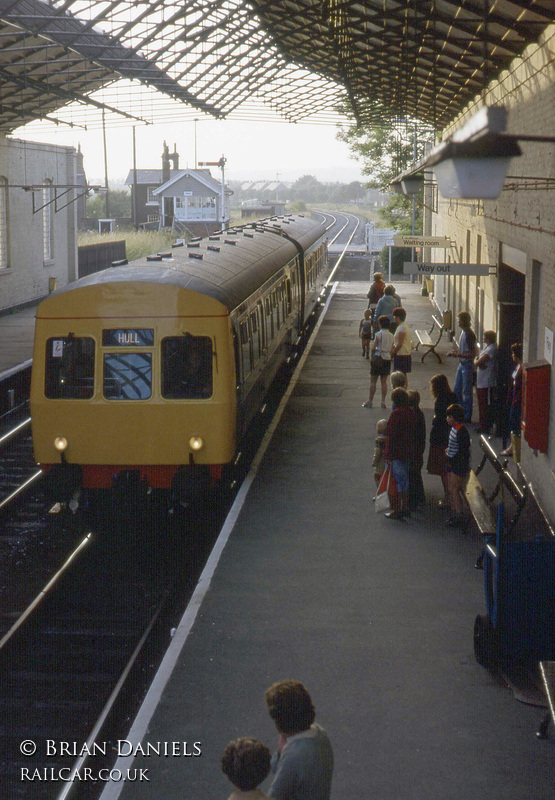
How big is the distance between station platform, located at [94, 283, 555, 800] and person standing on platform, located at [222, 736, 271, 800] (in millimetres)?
1882

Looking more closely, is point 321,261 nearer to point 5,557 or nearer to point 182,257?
point 182,257

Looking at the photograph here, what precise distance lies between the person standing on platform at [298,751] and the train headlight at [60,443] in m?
6.27

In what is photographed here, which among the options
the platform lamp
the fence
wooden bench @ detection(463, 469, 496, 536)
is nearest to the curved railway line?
wooden bench @ detection(463, 469, 496, 536)

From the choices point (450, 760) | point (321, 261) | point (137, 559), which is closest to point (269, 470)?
point (137, 559)

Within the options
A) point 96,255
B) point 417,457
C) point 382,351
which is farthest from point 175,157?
point 417,457

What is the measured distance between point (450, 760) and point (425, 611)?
230 centimetres

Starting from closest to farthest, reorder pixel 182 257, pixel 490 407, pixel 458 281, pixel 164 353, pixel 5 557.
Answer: pixel 164 353 → pixel 5 557 → pixel 182 257 → pixel 490 407 → pixel 458 281

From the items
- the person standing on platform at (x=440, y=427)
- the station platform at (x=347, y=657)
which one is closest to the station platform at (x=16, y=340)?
the station platform at (x=347, y=657)

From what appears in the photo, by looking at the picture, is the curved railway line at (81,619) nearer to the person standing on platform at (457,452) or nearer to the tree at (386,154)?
the person standing on platform at (457,452)

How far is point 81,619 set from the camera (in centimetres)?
875

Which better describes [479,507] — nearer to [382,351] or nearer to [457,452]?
[457,452]

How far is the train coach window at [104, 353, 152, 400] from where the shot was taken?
9734mm

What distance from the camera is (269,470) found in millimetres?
12195

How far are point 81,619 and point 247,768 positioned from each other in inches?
214
